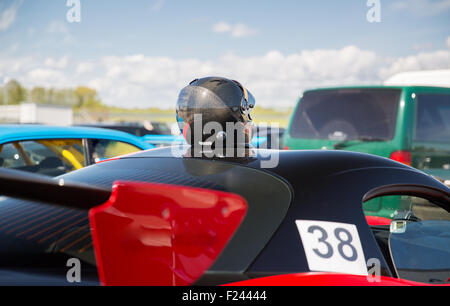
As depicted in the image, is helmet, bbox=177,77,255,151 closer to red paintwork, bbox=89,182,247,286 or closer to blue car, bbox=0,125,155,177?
red paintwork, bbox=89,182,247,286

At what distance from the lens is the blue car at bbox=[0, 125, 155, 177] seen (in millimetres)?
3807

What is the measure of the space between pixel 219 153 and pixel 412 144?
406 centimetres

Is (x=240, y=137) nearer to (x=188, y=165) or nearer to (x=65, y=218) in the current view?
(x=188, y=165)

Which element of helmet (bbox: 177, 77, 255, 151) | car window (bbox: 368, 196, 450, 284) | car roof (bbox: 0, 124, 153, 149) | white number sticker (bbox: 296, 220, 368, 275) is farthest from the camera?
car roof (bbox: 0, 124, 153, 149)

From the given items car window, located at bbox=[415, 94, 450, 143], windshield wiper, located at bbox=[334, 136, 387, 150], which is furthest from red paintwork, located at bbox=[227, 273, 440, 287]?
car window, located at bbox=[415, 94, 450, 143]

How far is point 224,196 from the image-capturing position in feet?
4.88

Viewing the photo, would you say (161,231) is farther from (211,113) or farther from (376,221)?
(376,221)

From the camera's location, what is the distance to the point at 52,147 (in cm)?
423

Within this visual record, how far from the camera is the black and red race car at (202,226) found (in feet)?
4.33

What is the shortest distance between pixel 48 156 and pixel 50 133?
50cm

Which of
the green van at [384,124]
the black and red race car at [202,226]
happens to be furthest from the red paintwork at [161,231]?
the green van at [384,124]

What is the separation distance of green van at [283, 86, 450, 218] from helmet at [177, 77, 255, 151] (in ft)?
11.6

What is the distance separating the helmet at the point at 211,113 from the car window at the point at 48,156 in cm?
230
